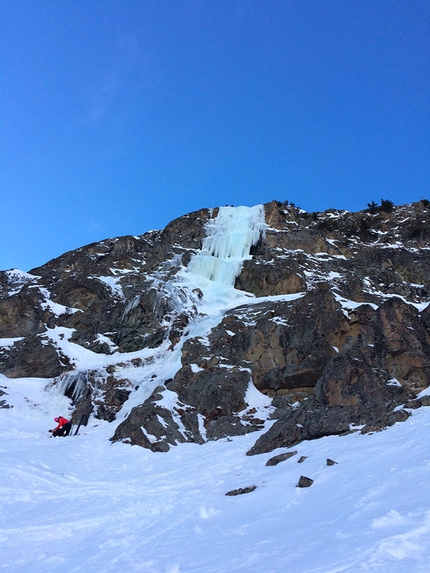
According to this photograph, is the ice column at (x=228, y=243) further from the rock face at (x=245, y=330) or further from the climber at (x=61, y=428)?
the climber at (x=61, y=428)

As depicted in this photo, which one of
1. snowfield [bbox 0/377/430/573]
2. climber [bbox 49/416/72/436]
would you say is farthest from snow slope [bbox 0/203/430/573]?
climber [bbox 49/416/72/436]

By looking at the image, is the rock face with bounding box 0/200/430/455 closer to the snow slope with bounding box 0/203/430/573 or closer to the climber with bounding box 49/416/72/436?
the climber with bounding box 49/416/72/436

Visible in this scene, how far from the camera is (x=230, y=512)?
6.59 m

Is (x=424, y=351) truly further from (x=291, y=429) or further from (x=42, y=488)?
(x=42, y=488)

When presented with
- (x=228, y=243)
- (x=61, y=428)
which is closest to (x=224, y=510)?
(x=61, y=428)

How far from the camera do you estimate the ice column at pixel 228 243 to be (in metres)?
32.7

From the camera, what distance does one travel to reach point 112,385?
71.0 feet

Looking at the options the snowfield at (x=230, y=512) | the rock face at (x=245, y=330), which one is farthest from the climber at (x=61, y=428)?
the snowfield at (x=230, y=512)

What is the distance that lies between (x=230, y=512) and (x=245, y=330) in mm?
15662

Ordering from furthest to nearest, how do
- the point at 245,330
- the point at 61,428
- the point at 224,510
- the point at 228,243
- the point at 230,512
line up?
the point at 228,243
the point at 245,330
the point at 61,428
the point at 224,510
the point at 230,512

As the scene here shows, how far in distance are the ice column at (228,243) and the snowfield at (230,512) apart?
70.0 feet

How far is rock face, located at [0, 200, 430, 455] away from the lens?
13.7 m

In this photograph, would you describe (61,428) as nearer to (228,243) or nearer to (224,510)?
(224,510)

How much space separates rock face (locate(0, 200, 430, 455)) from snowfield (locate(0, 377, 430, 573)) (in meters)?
2.27
